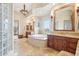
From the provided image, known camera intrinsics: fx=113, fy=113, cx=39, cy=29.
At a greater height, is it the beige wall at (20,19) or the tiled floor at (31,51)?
the beige wall at (20,19)

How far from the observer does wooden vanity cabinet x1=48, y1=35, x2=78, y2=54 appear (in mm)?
1954

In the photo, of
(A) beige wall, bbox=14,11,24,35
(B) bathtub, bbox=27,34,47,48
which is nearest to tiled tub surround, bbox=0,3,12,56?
(A) beige wall, bbox=14,11,24,35

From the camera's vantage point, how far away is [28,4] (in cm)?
204

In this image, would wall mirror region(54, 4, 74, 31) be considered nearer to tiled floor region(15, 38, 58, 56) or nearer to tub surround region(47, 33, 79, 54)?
tub surround region(47, 33, 79, 54)

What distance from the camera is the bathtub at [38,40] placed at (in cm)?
208

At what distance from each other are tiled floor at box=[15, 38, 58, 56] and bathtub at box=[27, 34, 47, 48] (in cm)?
7

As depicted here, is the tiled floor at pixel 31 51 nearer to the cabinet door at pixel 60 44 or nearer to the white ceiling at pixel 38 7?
the cabinet door at pixel 60 44

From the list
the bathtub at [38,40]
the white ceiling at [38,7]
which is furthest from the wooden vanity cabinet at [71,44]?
the white ceiling at [38,7]

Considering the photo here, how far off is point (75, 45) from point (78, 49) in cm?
8

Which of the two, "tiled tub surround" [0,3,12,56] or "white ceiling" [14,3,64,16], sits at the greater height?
"white ceiling" [14,3,64,16]

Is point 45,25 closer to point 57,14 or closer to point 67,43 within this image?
point 57,14

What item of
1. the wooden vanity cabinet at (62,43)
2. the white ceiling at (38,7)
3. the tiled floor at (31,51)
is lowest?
the tiled floor at (31,51)

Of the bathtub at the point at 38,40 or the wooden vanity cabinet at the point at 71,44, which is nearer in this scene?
the wooden vanity cabinet at the point at 71,44

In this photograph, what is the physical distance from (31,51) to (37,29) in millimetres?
415
